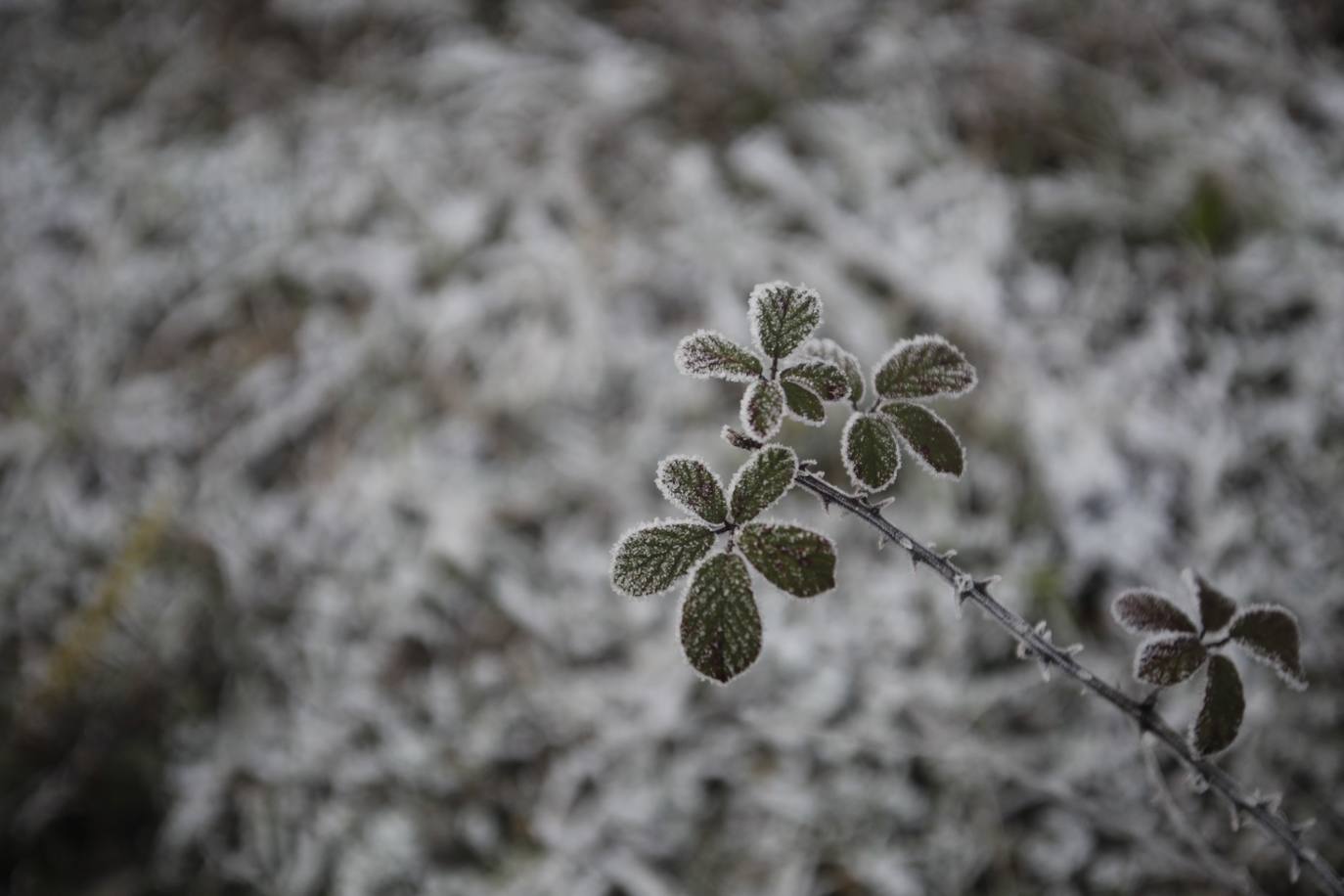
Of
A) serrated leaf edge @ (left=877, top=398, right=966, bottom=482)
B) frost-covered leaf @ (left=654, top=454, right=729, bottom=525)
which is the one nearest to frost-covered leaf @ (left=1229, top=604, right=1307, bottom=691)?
serrated leaf edge @ (left=877, top=398, right=966, bottom=482)

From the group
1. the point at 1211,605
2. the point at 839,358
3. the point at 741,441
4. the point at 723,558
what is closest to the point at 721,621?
the point at 723,558

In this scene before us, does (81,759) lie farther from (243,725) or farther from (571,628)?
(571,628)

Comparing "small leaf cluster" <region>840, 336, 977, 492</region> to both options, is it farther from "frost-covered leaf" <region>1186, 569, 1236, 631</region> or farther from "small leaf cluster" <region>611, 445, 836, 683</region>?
"frost-covered leaf" <region>1186, 569, 1236, 631</region>

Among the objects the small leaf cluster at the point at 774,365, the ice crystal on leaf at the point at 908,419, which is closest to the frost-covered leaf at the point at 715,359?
the small leaf cluster at the point at 774,365

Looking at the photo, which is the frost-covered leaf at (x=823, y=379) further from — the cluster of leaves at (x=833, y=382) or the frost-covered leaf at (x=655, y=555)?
the frost-covered leaf at (x=655, y=555)

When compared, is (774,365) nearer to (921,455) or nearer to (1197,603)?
(921,455)

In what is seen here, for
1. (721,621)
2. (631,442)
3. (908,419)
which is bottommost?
(631,442)
